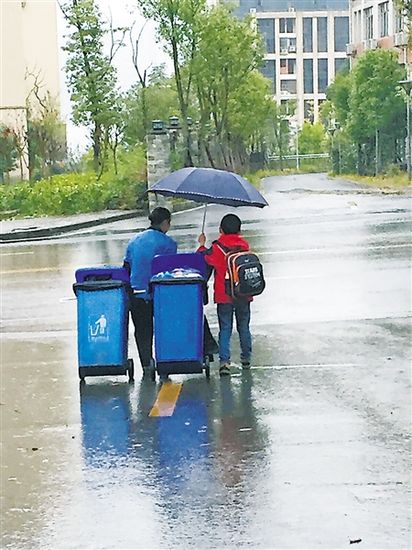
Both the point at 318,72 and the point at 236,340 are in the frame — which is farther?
the point at 318,72

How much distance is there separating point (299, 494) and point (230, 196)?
12.9 feet

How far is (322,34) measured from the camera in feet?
534

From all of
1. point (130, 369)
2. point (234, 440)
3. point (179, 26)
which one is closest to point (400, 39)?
point (179, 26)

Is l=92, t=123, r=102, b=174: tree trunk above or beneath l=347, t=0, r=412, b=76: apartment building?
beneath

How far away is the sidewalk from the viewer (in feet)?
97.9

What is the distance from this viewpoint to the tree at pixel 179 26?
44.9 m

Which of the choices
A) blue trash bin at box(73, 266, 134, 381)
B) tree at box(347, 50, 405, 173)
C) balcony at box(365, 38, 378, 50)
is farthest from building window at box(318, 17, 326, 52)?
blue trash bin at box(73, 266, 134, 381)

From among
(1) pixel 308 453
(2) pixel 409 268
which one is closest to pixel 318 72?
(2) pixel 409 268

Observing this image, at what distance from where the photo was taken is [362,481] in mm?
7012

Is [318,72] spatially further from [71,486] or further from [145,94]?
[71,486]

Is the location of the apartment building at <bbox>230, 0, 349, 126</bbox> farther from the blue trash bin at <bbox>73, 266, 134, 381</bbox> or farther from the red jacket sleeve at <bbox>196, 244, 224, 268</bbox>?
the blue trash bin at <bbox>73, 266, 134, 381</bbox>

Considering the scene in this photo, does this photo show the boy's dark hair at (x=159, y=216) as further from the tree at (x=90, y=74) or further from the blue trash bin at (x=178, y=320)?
the tree at (x=90, y=74)

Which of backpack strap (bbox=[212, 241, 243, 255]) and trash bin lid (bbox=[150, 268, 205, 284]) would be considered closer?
trash bin lid (bbox=[150, 268, 205, 284])

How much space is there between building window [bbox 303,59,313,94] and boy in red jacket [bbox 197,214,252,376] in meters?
155
